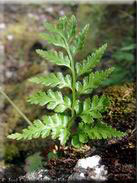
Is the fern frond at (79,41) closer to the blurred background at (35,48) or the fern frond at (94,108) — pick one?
the fern frond at (94,108)

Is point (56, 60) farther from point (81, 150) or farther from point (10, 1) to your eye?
point (10, 1)

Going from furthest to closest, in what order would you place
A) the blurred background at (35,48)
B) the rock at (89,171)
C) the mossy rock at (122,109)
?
1. the blurred background at (35,48)
2. the mossy rock at (122,109)
3. the rock at (89,171)

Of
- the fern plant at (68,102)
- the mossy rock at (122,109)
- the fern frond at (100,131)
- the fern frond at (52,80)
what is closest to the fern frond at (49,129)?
the fern plant at (68,102)

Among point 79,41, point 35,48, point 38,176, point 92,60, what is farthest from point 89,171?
point 35,48

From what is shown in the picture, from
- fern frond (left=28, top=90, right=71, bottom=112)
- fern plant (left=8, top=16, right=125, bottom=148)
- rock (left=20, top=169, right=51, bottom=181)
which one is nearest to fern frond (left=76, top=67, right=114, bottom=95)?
fern plant (left=8, top=16, right=125, bottom=148)

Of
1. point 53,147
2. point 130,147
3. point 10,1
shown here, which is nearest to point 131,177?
point 130,147

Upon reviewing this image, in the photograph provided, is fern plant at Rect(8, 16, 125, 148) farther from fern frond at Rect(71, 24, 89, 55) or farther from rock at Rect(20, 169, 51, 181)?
rock at Rect(20, 169, 51, 181)

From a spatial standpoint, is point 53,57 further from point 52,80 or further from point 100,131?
point 100,131
